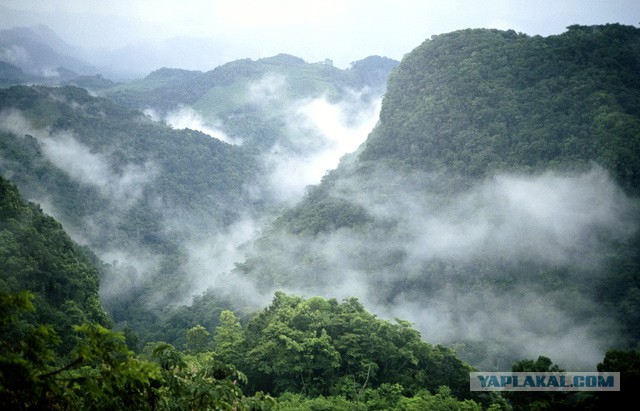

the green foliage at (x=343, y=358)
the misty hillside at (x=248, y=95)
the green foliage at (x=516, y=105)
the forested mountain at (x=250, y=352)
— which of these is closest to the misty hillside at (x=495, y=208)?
the green foliage at (x=516, y=105)

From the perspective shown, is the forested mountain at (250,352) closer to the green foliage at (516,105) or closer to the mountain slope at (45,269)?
the mountain slope at (45,269)

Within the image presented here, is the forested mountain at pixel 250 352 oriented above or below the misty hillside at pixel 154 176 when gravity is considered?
below

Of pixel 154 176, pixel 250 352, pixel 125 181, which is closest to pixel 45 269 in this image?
pixel 250 352

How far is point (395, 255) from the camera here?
53406 mm

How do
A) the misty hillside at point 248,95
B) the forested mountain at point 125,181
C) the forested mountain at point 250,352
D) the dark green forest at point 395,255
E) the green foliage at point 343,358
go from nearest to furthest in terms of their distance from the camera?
the forested mountain at point 250,352 < the dark green forest at point 395,255 < the green foliage at point 343,358 < the forested mountain at point 125,181 < the misty hillside at point 248,95

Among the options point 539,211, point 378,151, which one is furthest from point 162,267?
point 539,211

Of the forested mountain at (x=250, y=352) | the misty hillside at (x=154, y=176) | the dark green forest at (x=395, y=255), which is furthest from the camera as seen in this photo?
the misty hillside at (x=154, y=176)

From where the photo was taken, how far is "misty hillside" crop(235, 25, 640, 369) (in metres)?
41.0

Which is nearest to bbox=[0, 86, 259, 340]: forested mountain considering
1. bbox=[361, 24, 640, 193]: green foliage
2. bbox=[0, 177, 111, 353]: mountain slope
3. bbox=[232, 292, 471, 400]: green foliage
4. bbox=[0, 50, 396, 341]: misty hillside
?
bbox=[0, 50, 396, 341]: misty hillside

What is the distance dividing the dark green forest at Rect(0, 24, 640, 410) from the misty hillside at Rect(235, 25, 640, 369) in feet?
0.75

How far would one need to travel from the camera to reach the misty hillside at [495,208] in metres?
41.0

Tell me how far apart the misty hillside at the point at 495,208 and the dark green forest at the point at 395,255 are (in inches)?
9.0

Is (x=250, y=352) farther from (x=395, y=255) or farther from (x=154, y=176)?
(x=154, y=176)

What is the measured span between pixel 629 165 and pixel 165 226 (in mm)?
74942
